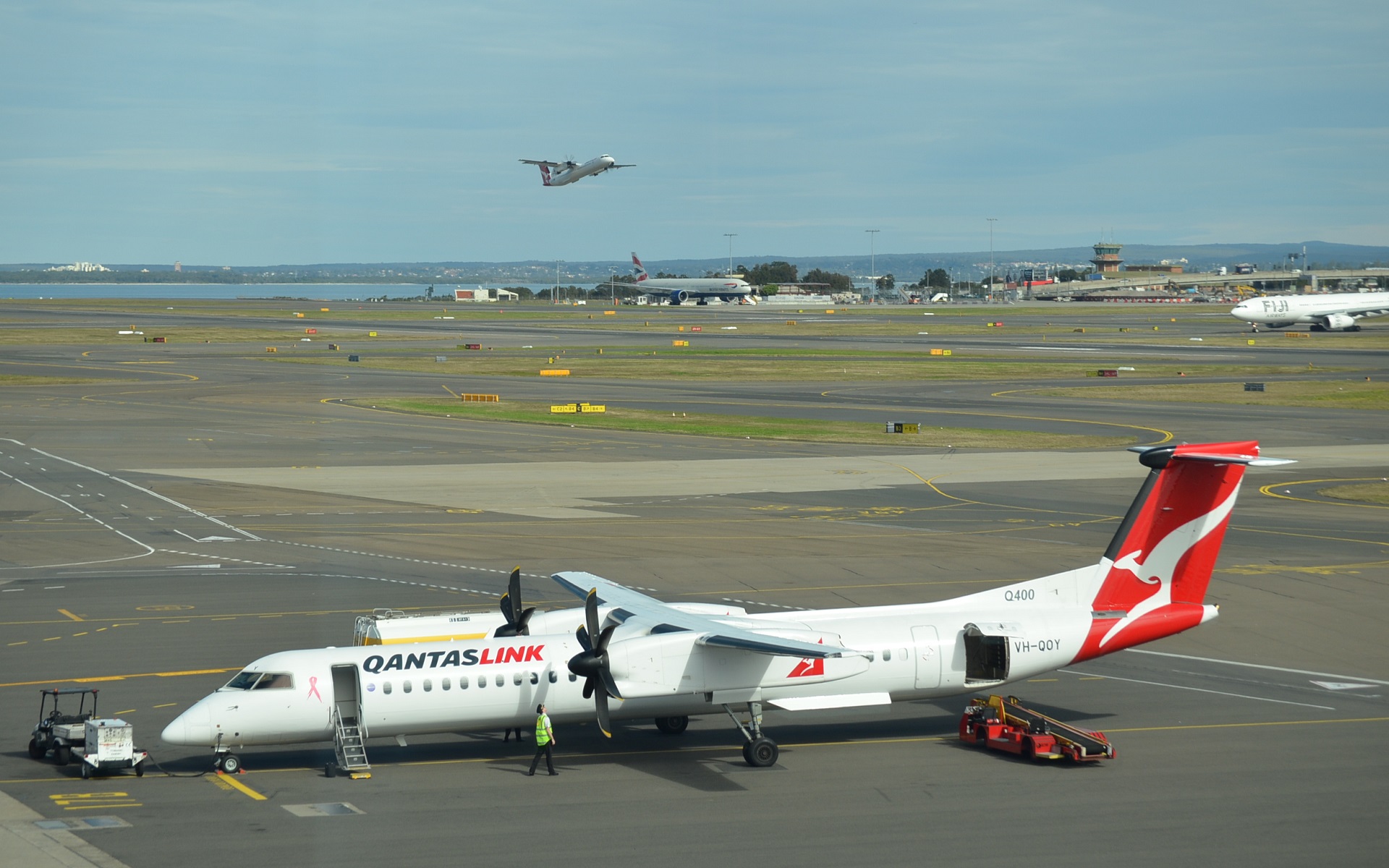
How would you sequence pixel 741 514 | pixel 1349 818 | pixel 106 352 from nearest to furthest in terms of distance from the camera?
pixel 1349 818 → pixel 741 514 → pixel 106 352

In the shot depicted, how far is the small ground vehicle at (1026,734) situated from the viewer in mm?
27516

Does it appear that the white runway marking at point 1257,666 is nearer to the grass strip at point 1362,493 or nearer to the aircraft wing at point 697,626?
the aircraft wing at point 697,626

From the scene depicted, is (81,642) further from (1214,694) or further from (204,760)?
(1214,694)

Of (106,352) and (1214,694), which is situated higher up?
(106,352)

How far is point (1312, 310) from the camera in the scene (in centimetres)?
18025

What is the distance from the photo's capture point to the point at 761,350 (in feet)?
494

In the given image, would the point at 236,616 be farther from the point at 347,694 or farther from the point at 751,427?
the point at 751,427

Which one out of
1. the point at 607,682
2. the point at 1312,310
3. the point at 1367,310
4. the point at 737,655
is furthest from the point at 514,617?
the point at 1367,310

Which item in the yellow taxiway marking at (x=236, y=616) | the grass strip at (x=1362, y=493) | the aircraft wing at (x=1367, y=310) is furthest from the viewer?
the aircraft wing at (x=1367, y=310)

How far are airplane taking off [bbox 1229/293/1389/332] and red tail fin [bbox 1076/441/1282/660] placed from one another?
158 metres

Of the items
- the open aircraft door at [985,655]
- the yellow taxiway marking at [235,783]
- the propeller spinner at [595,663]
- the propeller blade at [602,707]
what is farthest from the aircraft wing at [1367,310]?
the yellow taxiway marking at [235,783]

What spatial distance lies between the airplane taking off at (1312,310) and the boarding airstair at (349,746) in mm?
171954

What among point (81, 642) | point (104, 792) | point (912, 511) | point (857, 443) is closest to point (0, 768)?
point (104, 792)

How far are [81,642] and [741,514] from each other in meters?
28.6
